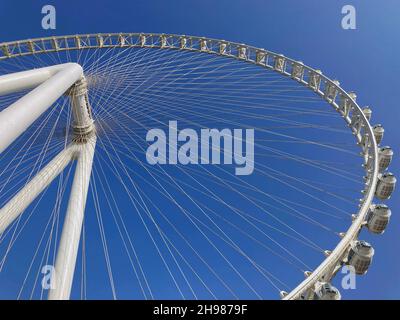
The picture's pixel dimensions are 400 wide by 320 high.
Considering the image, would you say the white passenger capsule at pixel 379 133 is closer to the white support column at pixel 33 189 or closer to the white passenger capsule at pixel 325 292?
the white passenger capsule at pixel 325 292

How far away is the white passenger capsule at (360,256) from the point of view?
27.7 ft

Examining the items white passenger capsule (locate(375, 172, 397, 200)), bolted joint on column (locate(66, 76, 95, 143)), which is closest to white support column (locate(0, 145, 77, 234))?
bolted joint on column (locate(66, 76, 95, 143))

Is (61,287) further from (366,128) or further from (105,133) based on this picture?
(366,128)

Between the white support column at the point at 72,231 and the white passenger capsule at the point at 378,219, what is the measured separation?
7479 mm

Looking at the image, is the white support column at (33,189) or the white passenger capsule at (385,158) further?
the white passenger capsule at (385,158)

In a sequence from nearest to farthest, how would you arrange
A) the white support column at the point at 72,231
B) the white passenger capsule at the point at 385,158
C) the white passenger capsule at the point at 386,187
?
the white support column at the point at 72,231 → the white passenger capsule at the point at 386,187 → the white passenger capsule at the point at 385,158

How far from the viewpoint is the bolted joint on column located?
15.9m

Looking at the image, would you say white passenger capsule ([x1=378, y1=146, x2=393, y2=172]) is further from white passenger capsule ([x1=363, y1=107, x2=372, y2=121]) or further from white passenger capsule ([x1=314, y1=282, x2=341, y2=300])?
white passenger capsule ([x1=314, y1=282, x2=341, y2=300])

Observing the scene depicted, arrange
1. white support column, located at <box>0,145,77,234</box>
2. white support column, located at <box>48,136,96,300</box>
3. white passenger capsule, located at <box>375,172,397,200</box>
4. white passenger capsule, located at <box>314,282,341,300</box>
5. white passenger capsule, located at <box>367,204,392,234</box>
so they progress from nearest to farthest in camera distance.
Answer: white passenger capsule, located at <box>314,282,341,300</box>, white passenger capsule, located at <box>367,204,392,234</box>, white support column, located at <box>48,136,96,300</box>, white passenger capsule, located at <box>375,172,397,200</box>, white support column, located at <box>0,145,77,234</box>

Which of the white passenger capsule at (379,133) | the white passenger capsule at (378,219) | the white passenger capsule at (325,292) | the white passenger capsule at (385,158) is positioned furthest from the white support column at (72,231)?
the white passenger capsule at (379,133)

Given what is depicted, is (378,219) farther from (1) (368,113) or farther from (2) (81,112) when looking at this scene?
(2) (81,112)

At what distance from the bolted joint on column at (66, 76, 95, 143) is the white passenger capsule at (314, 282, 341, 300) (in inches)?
451
